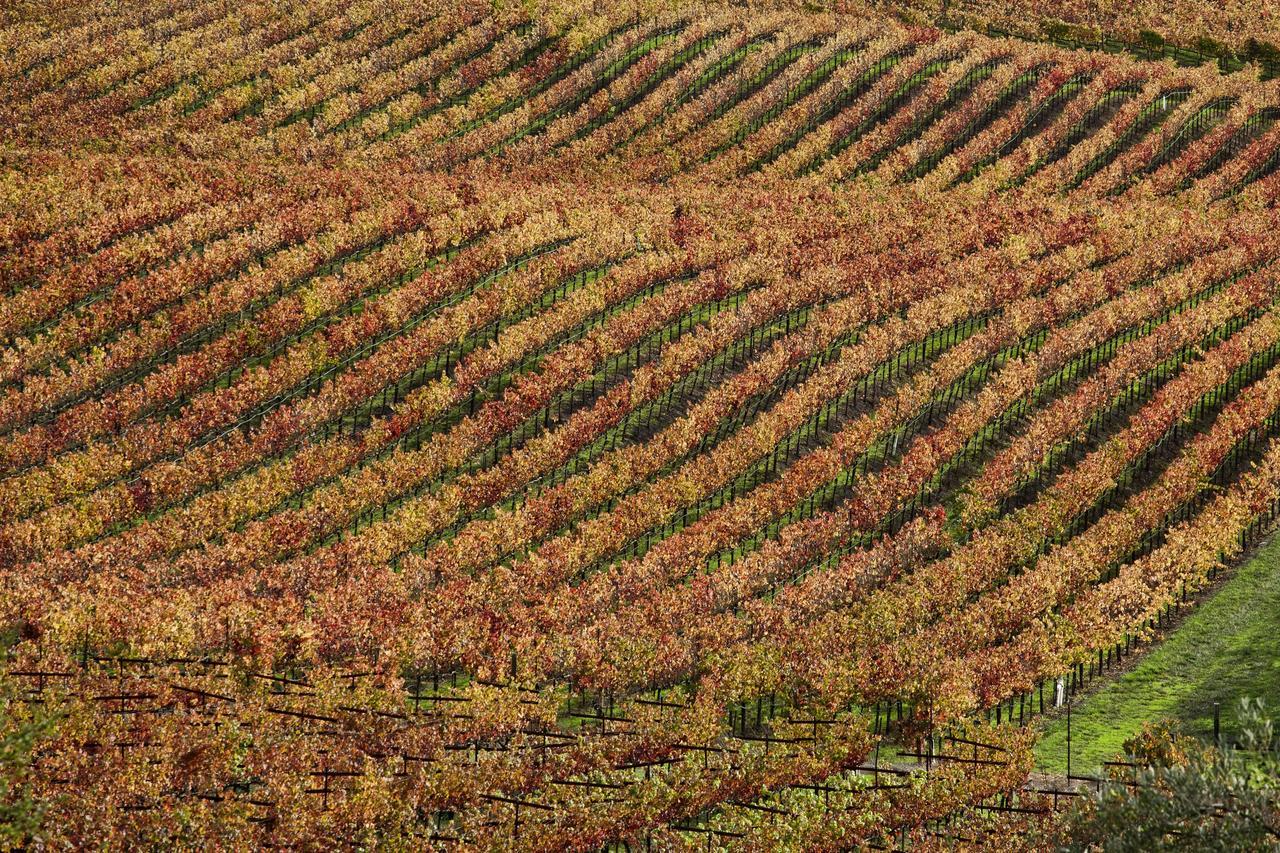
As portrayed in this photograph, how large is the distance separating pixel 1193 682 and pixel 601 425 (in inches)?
1034

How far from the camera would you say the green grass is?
43.6 meters

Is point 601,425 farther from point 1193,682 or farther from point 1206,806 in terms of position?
point 1206,806

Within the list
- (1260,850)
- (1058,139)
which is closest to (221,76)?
(1058,139)

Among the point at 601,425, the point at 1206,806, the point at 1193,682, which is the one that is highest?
the point at 601,425

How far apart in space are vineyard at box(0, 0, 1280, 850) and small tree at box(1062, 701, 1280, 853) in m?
Answer: 9.37

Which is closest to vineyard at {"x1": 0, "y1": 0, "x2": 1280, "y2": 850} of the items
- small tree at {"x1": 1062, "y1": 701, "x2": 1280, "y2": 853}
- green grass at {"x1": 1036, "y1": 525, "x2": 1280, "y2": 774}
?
green grass at {"x1": 1036, "y1": 525, "x2": 1280, "y2": 774}

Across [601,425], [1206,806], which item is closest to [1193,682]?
[1206,806]

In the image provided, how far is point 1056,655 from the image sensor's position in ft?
148

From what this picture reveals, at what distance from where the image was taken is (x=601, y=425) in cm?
6062

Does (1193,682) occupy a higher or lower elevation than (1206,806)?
higher

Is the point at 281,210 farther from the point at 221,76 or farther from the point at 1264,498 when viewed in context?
the point at 1264,498

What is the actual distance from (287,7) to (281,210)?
43.3m

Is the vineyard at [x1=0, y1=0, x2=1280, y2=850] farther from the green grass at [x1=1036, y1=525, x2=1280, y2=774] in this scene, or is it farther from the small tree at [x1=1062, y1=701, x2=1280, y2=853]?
the small tree at [x1=1062, y1=701, x2=1280, y2=853]

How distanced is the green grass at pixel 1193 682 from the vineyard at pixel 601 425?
52.2 inches
